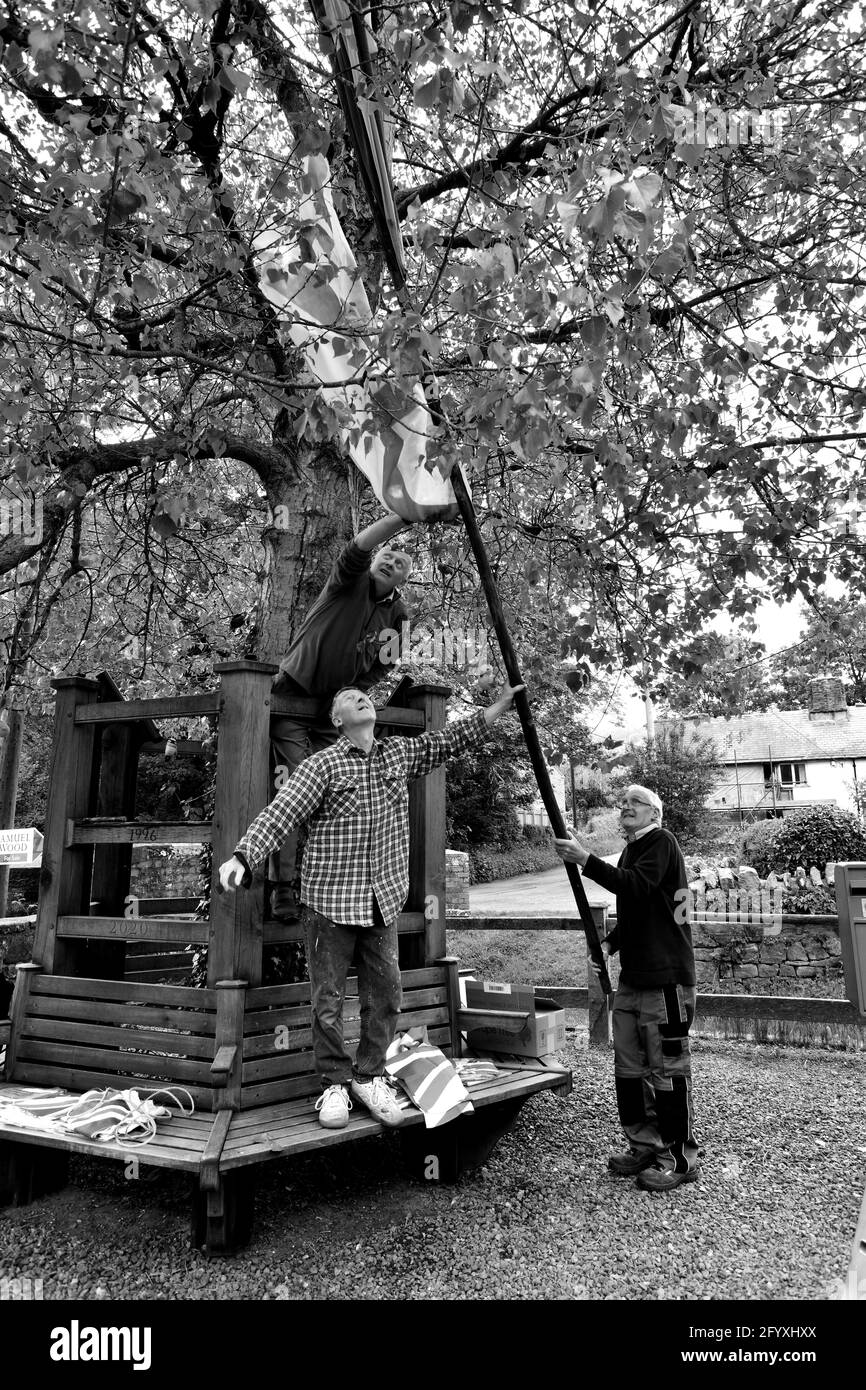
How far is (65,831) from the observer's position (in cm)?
483

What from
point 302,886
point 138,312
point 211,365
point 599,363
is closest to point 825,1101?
point 302,886

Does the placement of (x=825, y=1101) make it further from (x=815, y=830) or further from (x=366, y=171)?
(x=815, y=830)

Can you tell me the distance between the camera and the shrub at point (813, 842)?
12.3 meters

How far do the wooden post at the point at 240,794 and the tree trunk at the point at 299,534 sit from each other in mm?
1467

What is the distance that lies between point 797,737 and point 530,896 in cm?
2729

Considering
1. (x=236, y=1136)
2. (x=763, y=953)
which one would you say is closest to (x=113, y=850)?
(x=236, y=1136)

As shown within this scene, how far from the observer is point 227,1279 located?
3572mm

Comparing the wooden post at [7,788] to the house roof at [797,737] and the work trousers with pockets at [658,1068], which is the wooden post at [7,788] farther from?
the house roof at [797,737]

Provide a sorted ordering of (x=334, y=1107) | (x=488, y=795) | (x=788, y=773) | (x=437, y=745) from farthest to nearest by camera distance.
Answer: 1. (x=788, y=773)
2. (x=488, y=795)
3. (x=437, y=745)
4. (x=334, y=1107)

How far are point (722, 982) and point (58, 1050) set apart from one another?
6831 mm

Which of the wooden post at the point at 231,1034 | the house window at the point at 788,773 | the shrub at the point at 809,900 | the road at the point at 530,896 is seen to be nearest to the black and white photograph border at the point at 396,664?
the wooden post at the point at 231,1034

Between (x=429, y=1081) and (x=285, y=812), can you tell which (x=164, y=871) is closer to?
(x=429, y=1081)
